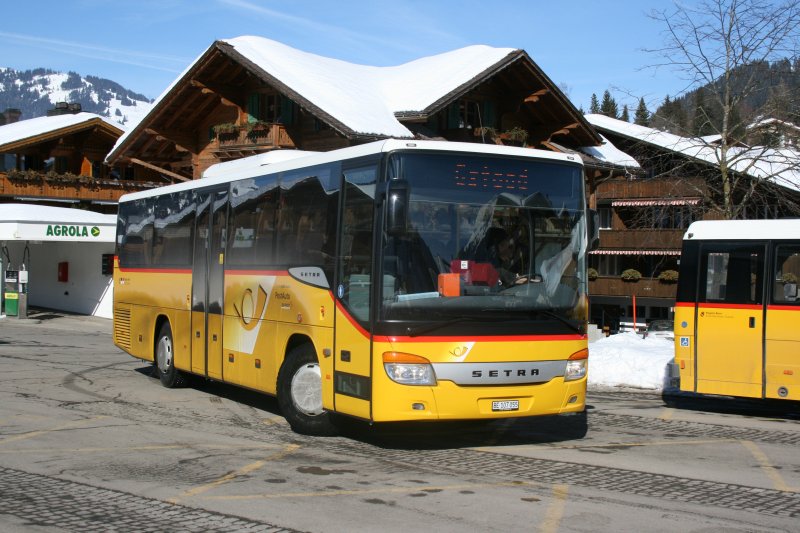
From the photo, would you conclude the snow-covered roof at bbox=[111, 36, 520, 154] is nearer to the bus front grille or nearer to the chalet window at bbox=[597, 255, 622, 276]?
the bus front grille

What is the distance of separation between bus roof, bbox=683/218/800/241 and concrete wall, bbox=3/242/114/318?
25.0 m

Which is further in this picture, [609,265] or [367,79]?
[609,265]

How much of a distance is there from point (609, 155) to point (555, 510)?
3484cm

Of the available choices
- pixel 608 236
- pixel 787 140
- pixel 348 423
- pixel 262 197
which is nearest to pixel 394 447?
pixel 348 423

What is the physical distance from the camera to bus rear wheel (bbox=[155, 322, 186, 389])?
15.8 meters

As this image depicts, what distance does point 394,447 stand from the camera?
1069 cm

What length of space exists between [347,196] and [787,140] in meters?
18.2

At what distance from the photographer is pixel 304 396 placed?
11.4 metres

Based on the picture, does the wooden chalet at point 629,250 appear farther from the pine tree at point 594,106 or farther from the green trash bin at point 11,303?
the pine tree at point 594,106

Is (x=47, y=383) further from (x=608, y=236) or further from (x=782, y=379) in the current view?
(x=608, y=236)

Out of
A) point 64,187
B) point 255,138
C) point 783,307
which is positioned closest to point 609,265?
point 255,138

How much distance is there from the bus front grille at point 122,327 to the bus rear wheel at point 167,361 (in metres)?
1.48

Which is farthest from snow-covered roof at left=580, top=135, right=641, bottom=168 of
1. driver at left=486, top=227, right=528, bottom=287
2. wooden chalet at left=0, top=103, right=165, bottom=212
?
driver at left=486, top=227, right=528, bottom=287

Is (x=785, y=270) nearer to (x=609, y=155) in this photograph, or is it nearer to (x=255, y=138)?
(x=255, y=138)
